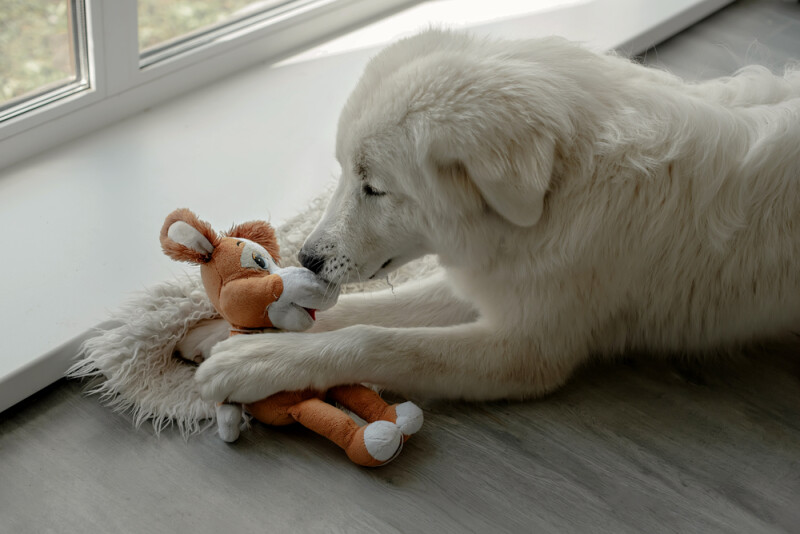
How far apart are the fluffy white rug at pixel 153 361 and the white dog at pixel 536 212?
136 mm

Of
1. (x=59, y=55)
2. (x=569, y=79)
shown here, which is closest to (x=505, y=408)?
(x=569, y=79)

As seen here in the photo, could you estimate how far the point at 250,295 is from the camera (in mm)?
1734

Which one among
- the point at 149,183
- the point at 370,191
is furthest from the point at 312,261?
the point at 149,183

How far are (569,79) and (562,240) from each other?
33cm

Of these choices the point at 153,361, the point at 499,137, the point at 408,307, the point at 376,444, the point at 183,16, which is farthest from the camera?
the point at 183,16

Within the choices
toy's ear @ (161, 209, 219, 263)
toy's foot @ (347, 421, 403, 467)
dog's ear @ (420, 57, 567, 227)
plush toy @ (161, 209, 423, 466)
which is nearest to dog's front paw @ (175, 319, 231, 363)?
plush toy @ (161, 209, 423, 466)

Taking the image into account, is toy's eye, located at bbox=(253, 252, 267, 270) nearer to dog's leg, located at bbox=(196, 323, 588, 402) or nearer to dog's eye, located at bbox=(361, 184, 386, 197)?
dog's leg, located at bbox=(196, 323, 588, 402)

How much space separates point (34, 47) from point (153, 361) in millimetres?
1116

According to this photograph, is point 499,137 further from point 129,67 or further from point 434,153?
point 129,67

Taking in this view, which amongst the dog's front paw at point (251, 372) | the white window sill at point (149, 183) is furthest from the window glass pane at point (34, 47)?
the dog's front paw at point (251, 372)

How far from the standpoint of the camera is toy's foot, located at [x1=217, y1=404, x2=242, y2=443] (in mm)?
1745

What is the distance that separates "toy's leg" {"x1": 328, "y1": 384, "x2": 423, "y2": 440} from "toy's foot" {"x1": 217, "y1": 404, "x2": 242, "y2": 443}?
20 centimetres

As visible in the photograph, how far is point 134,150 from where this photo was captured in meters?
2.56

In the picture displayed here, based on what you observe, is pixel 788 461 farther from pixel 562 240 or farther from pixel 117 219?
pixel 117 219
